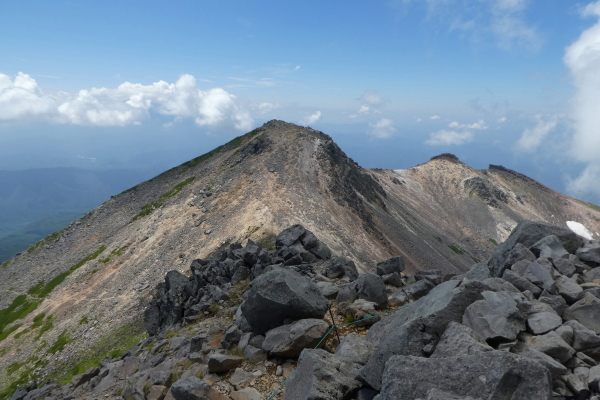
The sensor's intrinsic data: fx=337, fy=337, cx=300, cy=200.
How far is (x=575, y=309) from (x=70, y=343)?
152ft

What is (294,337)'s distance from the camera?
13617mm

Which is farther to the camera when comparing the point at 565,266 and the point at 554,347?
the point at 565,266

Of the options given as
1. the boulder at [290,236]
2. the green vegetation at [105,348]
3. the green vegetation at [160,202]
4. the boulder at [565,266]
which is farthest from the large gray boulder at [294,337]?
the green vegetation at [160,202]

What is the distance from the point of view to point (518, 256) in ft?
42.9

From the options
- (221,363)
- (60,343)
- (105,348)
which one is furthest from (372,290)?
(60,343)

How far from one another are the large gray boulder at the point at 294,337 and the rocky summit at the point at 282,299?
82 mm

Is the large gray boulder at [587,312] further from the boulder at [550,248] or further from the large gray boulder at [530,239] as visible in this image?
the large gray boulder at [530,239]

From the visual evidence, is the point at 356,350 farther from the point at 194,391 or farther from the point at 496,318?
the point at 194,391

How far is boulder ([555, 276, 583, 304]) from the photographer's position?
402 inches

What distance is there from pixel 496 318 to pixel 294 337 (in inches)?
296

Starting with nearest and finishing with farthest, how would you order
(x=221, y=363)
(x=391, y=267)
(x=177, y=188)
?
(x=221, y=363), (x=391, y=267), (x=177, y=188)

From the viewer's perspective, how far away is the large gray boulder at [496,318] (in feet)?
28.9

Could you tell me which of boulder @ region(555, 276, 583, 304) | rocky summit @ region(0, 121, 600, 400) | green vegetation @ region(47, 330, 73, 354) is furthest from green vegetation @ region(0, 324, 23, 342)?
boulder @ region(555, 276, 583, 304)

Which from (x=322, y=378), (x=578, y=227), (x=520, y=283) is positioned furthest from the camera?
(x=578, y=227)
